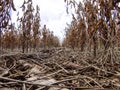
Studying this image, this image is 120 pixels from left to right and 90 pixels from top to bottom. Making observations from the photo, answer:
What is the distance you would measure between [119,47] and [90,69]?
1505mm

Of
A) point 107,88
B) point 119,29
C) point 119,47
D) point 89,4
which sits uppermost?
point 89,4

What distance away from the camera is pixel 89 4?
829cm

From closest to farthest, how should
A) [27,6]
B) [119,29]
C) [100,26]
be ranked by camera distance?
[100,26] → [119,29] → [27,6]

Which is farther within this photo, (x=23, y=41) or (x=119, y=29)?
→ (x=23, y=41)

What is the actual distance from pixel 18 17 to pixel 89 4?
6325mm

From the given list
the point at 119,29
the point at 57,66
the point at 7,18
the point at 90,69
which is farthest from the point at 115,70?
the point at 7,18

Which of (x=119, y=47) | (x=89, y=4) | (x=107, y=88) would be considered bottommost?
(x=107, y=88)

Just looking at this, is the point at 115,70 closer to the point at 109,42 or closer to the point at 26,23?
the point at 109,42

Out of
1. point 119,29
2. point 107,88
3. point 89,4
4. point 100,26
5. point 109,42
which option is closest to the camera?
point 107,88

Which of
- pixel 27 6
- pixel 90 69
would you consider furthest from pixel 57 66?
pixel 27 6

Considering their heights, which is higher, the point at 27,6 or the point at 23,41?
the point at 27,6

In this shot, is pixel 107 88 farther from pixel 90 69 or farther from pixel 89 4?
pixel 89 4

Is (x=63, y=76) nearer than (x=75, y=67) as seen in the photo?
Yes

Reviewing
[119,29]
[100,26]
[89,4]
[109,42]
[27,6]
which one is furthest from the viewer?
[27,6]
